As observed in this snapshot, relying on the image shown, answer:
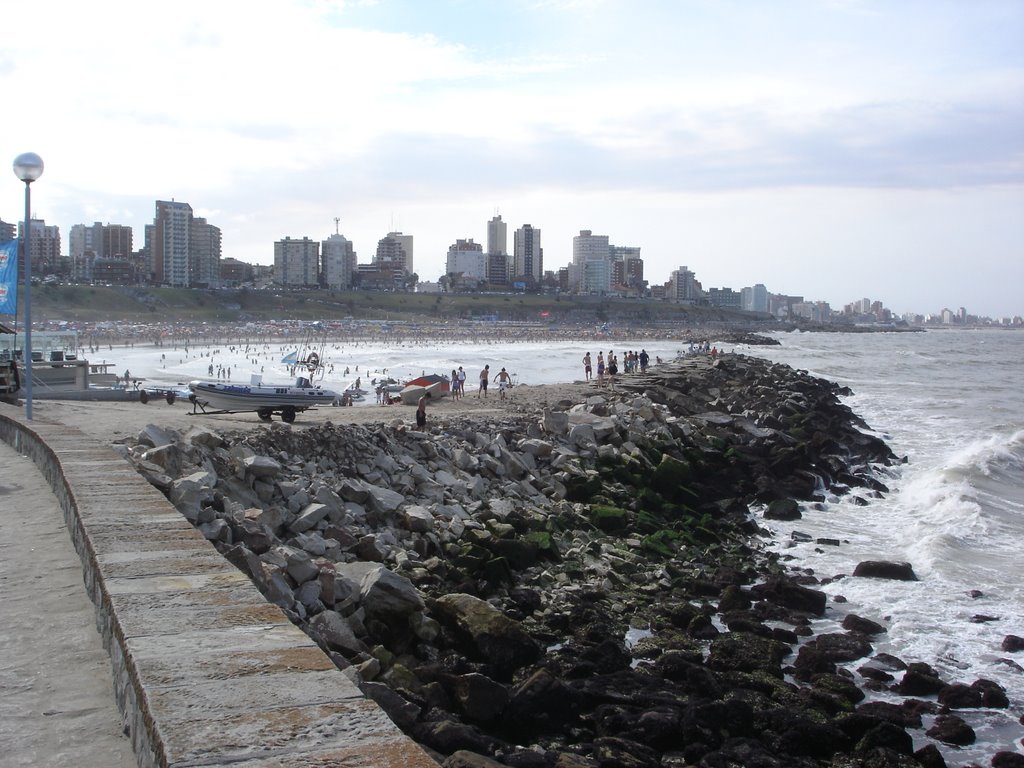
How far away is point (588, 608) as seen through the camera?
31.8 feet

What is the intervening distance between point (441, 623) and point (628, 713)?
180 cm

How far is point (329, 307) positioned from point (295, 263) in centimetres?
5647

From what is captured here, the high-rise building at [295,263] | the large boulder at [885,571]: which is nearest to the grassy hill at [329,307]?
the high-rise building at [295,263]

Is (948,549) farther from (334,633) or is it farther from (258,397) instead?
(258,397)

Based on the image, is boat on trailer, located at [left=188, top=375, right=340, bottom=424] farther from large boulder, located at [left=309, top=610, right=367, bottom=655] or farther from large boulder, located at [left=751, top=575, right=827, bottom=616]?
large boulder, located at [left=309, top=610, right=367, bottom=655]

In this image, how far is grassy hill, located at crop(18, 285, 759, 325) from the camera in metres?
99.6

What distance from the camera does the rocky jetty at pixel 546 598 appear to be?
22.3 ft

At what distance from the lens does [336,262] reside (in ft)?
565

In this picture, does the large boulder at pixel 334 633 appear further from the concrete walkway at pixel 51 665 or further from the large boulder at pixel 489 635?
the concrete walkway at pixel 51 665

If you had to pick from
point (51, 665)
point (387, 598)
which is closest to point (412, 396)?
point (387, 598)

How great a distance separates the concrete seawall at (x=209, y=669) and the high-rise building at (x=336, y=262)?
16740 cm

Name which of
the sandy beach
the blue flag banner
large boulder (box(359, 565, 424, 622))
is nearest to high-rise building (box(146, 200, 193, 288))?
the sandy beach

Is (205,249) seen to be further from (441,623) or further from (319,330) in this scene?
(441,623)

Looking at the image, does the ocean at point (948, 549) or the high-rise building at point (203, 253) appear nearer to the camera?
the ocean at point (948, 549)
